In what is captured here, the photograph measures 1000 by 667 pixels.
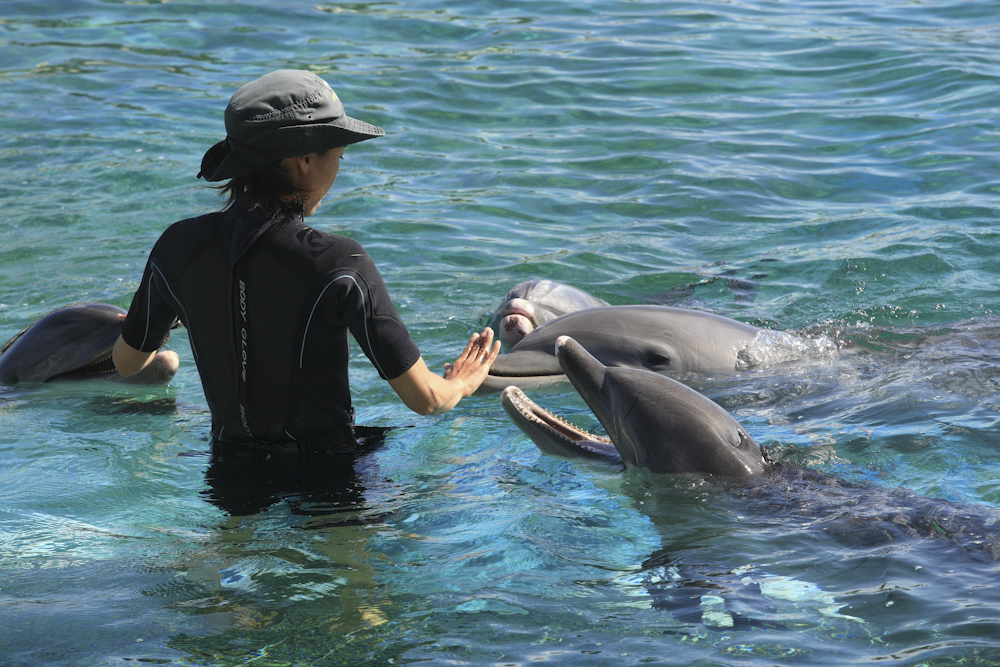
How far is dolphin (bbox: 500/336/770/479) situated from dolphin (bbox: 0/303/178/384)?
2.38 metres

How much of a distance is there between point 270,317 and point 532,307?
286 cm

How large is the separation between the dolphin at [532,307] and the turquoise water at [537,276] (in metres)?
0.53

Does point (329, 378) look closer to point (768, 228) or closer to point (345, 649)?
point (345, 649)

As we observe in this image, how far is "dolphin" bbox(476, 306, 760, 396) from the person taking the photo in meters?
5.61

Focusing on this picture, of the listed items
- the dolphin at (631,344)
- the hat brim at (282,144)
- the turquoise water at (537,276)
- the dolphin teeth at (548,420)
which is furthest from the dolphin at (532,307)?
the hat brim at (282,144)

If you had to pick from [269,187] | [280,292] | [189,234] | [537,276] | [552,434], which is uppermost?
[269,187]

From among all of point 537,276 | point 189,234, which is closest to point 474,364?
point 189,234

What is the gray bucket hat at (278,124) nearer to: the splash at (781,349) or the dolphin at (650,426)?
the dolphin at (650,426)

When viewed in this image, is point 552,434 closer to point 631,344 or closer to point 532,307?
point 631,344

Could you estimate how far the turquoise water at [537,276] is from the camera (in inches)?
132

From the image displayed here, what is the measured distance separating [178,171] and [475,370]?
7.28m

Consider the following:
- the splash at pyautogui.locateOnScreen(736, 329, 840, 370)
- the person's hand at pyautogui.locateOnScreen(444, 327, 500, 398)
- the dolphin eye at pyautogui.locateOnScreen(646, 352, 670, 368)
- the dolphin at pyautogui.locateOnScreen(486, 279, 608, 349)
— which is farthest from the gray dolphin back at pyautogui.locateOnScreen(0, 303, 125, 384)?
the splash at pyautogui.locateOnScreen(736, 329, 840, 370)

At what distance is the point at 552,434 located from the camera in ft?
15.1

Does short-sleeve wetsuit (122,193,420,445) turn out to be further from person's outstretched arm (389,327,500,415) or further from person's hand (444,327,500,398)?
person's hand (444,327,500,398)
